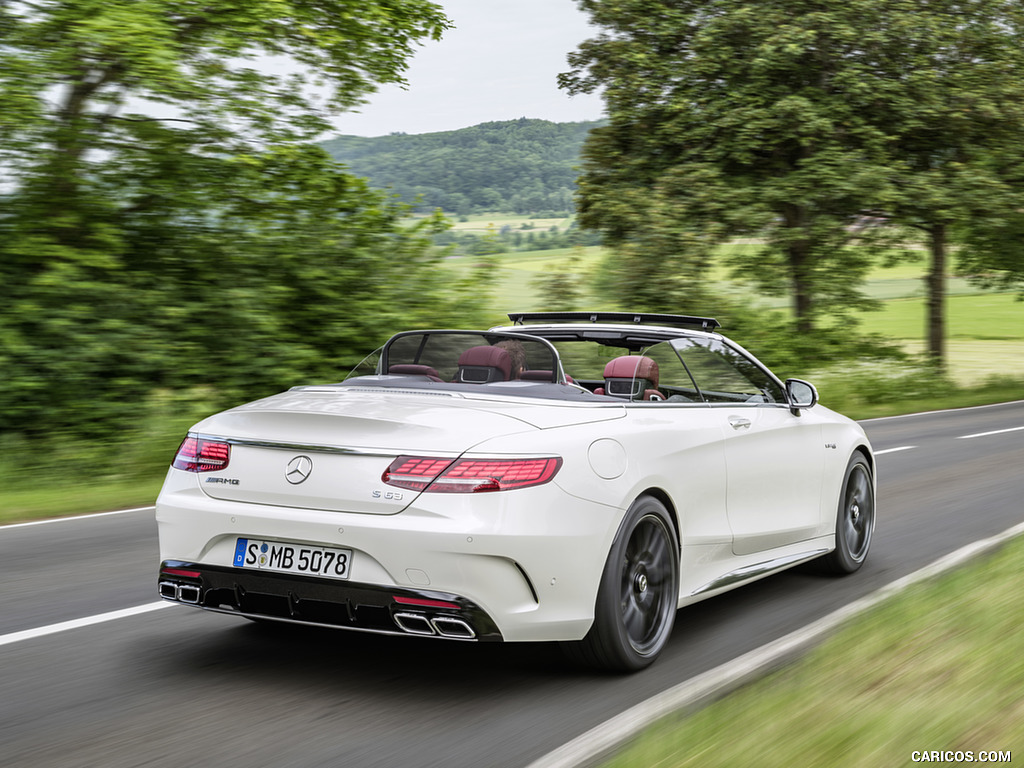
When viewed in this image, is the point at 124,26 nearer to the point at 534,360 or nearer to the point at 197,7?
the point at 197,7

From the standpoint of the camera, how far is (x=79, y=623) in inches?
216

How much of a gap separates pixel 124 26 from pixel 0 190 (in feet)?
8.64

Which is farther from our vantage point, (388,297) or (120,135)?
(388,297)

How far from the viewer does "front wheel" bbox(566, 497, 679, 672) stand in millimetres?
4469

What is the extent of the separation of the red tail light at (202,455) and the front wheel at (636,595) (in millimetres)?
1566

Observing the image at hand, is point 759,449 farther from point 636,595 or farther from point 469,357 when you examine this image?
point 469,357

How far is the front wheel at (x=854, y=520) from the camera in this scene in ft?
22.2

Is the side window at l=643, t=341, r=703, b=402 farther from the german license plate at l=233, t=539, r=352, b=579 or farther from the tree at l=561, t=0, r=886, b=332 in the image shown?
the tree at l=561, t=0, r=886, b=332

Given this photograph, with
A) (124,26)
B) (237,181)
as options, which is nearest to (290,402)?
(124,26)

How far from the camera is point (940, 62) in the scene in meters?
26.7

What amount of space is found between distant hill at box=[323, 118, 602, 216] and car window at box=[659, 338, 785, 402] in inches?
458

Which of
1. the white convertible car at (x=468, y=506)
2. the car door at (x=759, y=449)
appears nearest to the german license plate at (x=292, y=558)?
the white convertible car at (x=468, y=506)

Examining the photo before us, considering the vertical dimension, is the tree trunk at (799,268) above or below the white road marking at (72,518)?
above

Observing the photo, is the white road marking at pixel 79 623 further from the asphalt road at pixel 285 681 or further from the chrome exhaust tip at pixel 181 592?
the chrome exhaust tip at pixel 181 592
